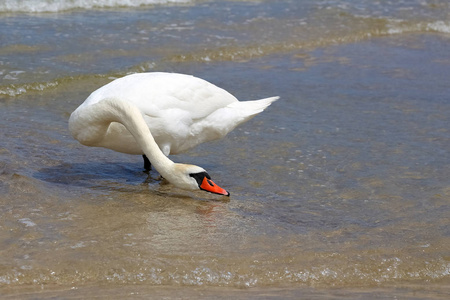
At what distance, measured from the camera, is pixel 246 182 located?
6605mm

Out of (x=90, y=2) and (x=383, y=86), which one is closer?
(x=383, y=86)

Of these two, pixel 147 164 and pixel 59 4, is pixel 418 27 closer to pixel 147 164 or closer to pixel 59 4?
pixel 59 4

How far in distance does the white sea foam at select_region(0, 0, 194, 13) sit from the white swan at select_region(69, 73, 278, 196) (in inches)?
371

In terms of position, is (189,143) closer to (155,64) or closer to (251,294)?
(251,294)

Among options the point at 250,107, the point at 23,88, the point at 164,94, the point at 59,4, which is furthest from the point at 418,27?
the point at 164,94

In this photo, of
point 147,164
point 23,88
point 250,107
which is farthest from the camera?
point 23,88

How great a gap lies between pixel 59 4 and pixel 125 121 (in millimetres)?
10644

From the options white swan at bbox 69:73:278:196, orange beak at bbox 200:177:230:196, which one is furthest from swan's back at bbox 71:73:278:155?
orange beak at bbox 200:177:230:196

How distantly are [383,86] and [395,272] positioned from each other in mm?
→ 5780

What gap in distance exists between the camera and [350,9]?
16.9 metres

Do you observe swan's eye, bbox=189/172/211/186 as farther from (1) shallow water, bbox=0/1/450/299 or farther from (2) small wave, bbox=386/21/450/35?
(2) small wave, bbox=386/21/450/35

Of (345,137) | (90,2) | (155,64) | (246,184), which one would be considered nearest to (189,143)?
(246,184)

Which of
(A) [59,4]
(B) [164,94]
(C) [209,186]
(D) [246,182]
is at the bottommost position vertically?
(A) [59,4]

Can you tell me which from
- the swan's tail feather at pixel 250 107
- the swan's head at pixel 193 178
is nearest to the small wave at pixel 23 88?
the swan's tail feather at pixel 250 107
